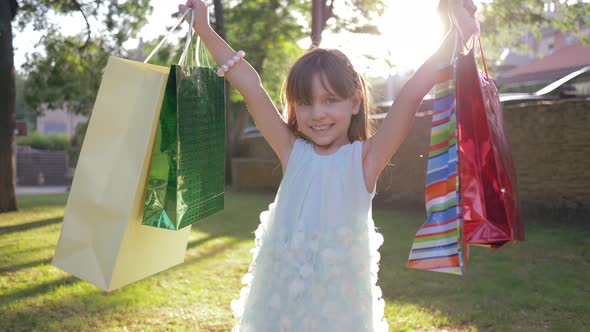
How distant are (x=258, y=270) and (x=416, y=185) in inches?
275

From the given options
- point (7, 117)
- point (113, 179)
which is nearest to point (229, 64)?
point (113, 179)

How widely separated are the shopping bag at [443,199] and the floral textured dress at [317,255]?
27 cm

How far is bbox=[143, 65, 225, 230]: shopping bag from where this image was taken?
1718 mm

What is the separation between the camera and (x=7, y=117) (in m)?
8.55

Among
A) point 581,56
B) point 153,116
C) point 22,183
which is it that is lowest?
point 22,183

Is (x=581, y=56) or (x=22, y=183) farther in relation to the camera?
(x=22, y=183)

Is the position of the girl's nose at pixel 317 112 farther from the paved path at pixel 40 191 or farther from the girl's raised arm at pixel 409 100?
the paved path at pixel 40 191

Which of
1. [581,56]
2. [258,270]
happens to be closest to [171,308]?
[258,270]

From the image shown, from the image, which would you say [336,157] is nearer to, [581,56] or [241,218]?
[241,218]

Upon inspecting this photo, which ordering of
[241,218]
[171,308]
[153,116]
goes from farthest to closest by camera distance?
[241,218]
[171,308]
[153,116]

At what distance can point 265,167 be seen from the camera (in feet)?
38.5

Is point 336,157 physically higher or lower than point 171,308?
higher

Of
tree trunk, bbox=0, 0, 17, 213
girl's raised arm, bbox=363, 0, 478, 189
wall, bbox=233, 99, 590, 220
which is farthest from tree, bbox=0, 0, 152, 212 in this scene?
girl's raised arm, bbox=363, 0, 478, 189

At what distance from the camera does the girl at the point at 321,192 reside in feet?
5.57
